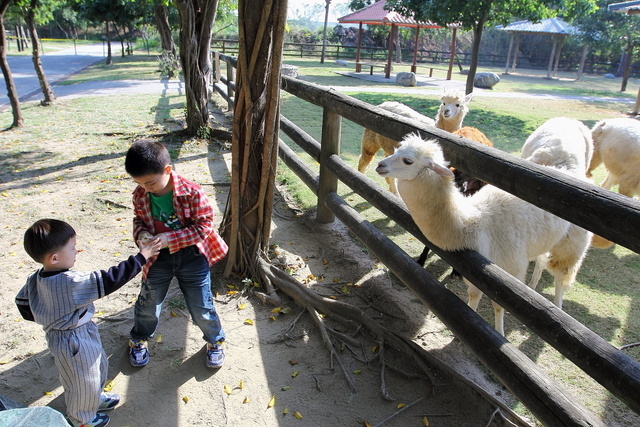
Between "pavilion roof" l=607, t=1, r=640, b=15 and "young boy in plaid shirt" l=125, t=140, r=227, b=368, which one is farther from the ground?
"pavilion roof" l=607, t=1, r=640, b=15

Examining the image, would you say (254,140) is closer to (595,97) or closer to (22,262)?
(22,262)

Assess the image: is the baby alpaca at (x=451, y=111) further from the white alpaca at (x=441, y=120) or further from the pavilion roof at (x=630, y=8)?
the pavilion roof at (x=630, y=8)

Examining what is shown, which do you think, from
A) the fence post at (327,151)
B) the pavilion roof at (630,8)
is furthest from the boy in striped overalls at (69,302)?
the pavilion roof at (630,8)

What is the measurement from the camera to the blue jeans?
8.50 feet

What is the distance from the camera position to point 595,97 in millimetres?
19281

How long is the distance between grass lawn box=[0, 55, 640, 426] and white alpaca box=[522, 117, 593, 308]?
1.16 ft

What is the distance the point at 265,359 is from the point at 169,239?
1.03 meters

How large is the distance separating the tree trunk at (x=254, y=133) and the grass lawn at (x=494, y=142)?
67.6 inches

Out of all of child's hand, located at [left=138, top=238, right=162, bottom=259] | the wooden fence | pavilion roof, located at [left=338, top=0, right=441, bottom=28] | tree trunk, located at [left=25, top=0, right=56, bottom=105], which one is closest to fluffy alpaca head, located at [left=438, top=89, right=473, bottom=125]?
the wooden fence

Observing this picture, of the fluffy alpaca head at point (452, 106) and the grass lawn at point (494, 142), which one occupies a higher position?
the fluffy alpaca head at point (452, 106)

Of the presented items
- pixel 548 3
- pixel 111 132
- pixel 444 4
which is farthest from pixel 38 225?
pixel 548 3

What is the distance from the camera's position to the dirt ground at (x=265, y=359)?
2426mm

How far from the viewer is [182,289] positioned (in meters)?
2.69

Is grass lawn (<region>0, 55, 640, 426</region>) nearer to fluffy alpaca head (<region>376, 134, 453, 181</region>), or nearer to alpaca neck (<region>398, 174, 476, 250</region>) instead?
alpaca neck (<region>398, 174, 476, 250</region>)
